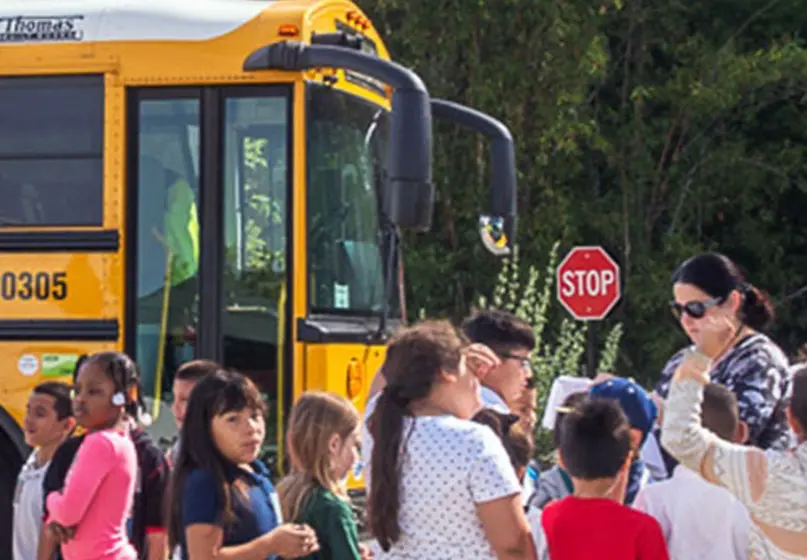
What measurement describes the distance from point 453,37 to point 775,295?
5445mm

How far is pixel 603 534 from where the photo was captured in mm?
4465

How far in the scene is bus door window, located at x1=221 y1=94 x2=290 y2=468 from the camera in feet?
28.4

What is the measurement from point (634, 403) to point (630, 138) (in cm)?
1534

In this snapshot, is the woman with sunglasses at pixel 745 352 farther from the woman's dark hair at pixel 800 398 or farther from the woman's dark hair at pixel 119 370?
the woman's dark hair at pixel 119 370

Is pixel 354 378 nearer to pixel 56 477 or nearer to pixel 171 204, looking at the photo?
pixel 171 204

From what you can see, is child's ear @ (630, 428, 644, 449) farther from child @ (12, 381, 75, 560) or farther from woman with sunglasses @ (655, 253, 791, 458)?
child @ (12, 381, 75, 560)

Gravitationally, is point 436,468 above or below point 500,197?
below

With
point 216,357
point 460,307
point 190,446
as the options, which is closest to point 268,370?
point 216,357

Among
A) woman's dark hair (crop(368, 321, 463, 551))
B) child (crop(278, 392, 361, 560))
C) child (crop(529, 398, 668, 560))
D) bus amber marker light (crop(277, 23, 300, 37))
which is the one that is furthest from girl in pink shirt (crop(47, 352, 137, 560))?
bus amber marker light (crop(277, 23, 300, 37))

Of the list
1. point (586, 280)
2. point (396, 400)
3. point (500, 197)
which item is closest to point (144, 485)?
point (396, 400)

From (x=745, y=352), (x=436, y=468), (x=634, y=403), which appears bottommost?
(x=436, y=468)

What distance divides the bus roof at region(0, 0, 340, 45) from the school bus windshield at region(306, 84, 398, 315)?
23.9 inches

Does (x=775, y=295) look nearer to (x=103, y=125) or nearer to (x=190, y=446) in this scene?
(x=103, y=125)

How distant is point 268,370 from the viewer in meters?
8.65
